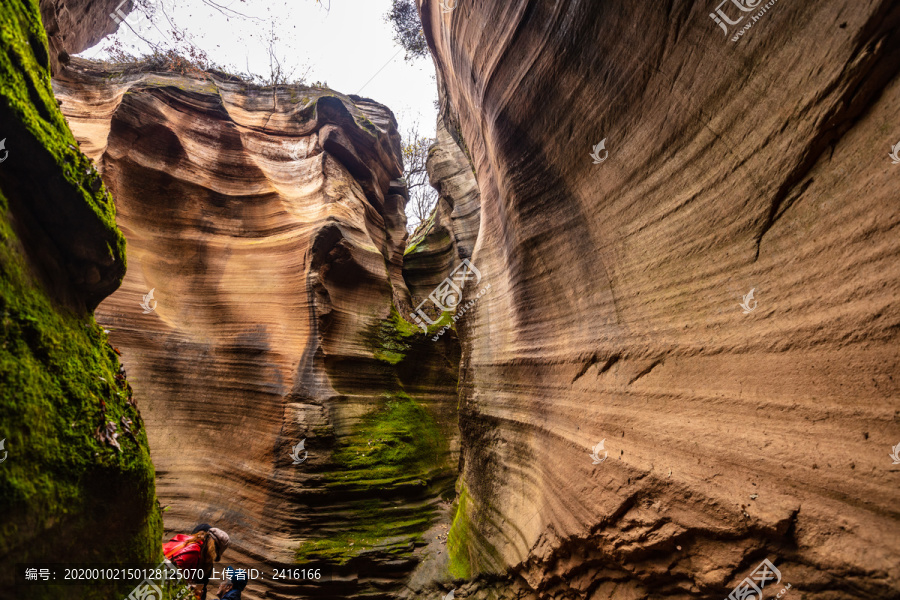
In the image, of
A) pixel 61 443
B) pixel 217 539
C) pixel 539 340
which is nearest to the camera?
pixel 61 443

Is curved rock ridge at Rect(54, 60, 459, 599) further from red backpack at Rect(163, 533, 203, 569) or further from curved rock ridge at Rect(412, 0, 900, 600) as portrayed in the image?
curved rock ridge at Rect(412, 0, 900, 600)

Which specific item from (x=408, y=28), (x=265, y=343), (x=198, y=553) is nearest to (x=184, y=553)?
(x=198, y=553)

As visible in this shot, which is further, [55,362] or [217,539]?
[217,539]

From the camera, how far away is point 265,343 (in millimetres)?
8125

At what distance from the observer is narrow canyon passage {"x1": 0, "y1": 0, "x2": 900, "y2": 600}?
209cm

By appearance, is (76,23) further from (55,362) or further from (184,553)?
(184,553)

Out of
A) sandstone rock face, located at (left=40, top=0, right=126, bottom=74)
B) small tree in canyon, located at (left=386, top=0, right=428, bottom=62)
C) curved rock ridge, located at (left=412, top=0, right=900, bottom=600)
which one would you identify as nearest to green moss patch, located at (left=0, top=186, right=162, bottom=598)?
curved rock ridge, located at (left=412, top=0, right=900, bottom=600)

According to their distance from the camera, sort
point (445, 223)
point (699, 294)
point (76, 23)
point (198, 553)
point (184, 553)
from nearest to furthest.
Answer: point (699, 294), point (184, 553), point (198, 553), point (76, 23), point (445, 223)

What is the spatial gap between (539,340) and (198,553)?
14.7 feet

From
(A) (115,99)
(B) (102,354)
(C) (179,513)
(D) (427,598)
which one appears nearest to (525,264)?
(B) (102,354)

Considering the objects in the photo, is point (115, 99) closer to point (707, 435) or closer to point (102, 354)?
point (102, 354)

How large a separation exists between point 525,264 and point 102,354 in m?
4.40

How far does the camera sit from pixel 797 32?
2.32m

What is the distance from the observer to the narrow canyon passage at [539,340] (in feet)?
6.84
